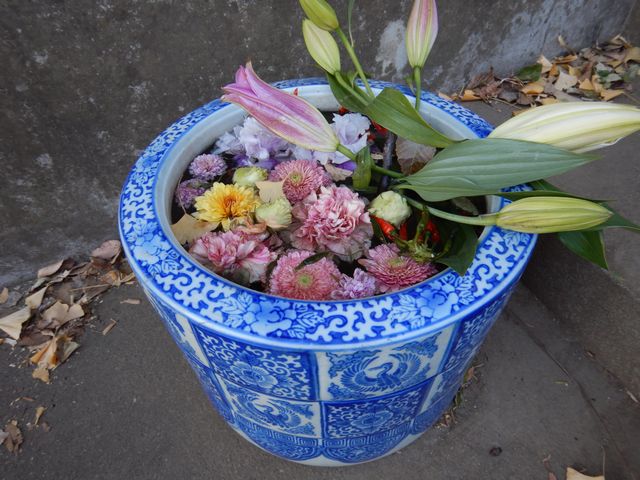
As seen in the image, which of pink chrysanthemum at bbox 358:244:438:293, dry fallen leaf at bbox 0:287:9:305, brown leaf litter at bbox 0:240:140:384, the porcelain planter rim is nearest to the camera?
the porcelain planter rim

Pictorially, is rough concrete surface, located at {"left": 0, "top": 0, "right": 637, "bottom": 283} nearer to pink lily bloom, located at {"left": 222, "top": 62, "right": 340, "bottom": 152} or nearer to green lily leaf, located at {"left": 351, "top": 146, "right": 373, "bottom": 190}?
pink lily bloom, located at {"left": 222, "top": 62, "right": 340, "bottom": 152}

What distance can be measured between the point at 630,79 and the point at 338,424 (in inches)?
69.6

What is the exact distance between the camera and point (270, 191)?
0.79 meters

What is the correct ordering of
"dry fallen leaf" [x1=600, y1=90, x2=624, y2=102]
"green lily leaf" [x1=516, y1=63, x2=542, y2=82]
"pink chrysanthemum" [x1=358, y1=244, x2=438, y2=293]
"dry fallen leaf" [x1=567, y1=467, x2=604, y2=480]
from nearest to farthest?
"pink chrysanthemum" [x1=358, y1=244, x2=438, y2=293]
"dry fallen leaf" [x1=567, y1=467, x2=604, y2=480]
"dry fallen leaf" [x1=600, y1=90, x2=624, y2=102]
"green lily leaf" [x1=516, y1=63, x2=542, y2=82]

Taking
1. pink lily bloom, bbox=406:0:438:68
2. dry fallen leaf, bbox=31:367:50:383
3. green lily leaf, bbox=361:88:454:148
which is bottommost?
A: dry fallen leaf, bbox=31:367:50:383

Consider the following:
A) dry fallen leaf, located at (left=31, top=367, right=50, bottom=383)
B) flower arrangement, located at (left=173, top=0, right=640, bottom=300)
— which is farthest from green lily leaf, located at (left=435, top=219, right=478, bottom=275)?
dry fallen leaf, located at (left=31, top=367, right=50, bottom=383)

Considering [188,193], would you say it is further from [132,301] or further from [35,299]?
[35,299]

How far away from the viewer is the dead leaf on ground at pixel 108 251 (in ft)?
4.67

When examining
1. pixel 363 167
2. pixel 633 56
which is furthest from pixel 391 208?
pixel 633 56

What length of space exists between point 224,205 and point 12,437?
2.73ft

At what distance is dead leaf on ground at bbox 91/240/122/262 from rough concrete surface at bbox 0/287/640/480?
0.81ft

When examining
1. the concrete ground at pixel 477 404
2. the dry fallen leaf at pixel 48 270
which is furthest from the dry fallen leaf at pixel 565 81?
the dry fallen leaf at pixel 48 270

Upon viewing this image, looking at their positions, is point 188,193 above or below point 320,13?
below

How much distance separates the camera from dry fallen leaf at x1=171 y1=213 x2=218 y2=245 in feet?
2.48
